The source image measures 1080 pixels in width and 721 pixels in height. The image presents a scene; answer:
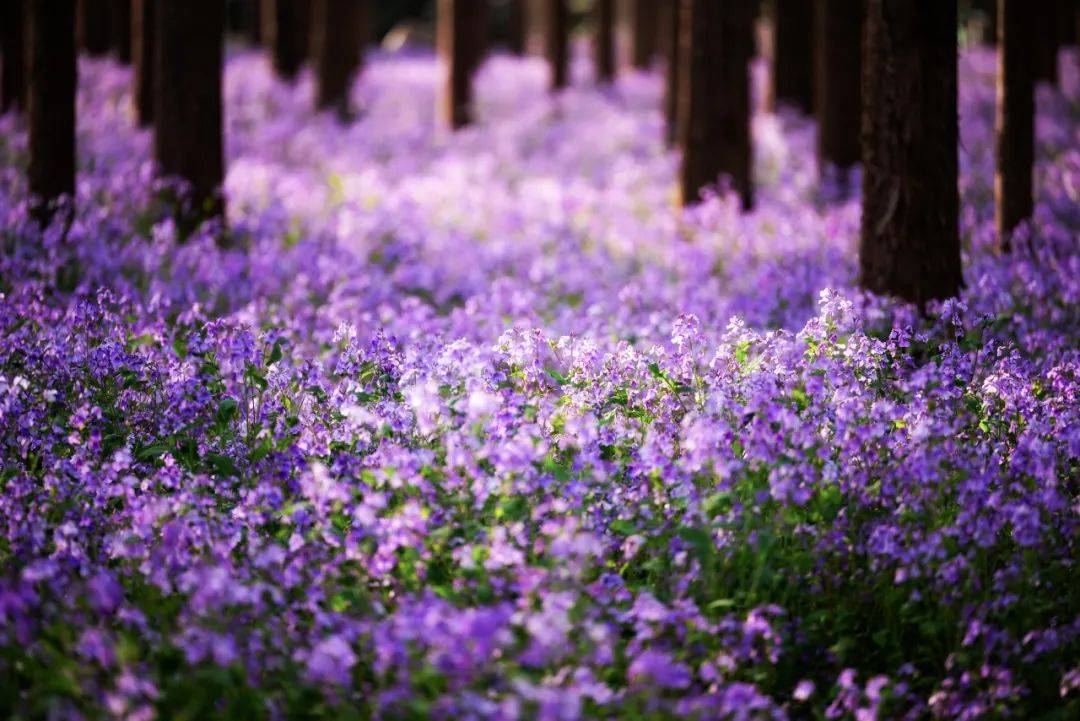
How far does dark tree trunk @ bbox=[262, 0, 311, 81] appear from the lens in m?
21.2

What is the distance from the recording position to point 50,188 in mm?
8672

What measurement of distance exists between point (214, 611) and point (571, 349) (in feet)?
7.89

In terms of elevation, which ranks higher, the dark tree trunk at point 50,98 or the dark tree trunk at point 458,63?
the dark tree trunk at point 458,63

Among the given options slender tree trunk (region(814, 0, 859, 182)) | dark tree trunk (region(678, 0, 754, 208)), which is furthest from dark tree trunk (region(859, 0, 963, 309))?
slender tree trunk (region(814, 0, 859, 182))

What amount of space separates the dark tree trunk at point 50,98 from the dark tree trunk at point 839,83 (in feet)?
27.8

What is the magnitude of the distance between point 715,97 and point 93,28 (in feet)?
52.9

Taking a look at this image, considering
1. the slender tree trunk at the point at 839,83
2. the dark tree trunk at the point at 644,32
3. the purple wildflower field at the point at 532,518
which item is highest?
the dark tree trunk at the point at 644,32

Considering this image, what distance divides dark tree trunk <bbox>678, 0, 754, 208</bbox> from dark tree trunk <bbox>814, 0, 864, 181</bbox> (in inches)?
52.3

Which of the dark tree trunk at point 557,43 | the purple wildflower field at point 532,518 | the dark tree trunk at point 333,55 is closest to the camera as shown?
the purple wildflower field at point 532,518

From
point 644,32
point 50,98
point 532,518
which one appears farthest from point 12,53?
point 644,32

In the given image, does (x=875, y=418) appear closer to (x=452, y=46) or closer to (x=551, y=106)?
(x=452, y=46)

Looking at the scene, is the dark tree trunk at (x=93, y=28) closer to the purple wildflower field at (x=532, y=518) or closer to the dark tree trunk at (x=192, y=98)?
the dark tree trunk at (x=192, y=98)

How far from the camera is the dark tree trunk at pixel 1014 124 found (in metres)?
8.79

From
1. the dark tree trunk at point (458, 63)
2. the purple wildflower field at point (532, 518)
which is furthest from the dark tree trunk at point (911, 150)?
the dark tree trunk at point (458, 63)
